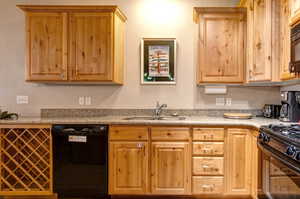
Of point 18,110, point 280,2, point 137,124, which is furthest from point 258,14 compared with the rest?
point 18,110

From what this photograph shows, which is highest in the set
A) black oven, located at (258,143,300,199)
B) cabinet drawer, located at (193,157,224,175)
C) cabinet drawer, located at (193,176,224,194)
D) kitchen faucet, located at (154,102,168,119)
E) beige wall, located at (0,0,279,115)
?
beige wall, located at (0,0,279,115)

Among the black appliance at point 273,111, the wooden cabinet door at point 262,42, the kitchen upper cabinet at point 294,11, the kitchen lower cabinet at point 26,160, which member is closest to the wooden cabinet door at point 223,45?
the wooden cabinet door at point 262,42

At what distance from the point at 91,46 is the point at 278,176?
2336 mm

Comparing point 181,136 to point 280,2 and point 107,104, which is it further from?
point 280,2

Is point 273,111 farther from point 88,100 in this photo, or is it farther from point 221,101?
point 88,100

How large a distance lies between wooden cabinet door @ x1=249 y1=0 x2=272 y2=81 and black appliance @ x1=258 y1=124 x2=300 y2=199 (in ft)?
2.23

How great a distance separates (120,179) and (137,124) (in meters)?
0.64

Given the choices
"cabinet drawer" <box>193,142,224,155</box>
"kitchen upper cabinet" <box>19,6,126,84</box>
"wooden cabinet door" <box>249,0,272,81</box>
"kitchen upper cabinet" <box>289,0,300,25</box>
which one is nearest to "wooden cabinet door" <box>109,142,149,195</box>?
"cabinet drawer" <box>193,142,224,155</box>

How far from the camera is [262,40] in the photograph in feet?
8.80

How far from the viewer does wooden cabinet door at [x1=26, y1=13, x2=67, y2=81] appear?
3.05 m

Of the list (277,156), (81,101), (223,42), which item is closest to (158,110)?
(81,101)

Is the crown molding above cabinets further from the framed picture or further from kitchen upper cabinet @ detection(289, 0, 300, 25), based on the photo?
the framed picture

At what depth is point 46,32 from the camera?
10.0ft

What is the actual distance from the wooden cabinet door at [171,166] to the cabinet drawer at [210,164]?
3.5 inches
